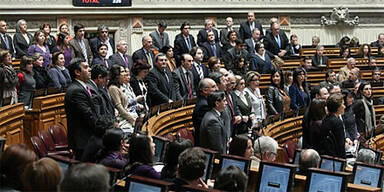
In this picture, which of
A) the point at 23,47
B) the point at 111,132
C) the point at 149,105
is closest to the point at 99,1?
the point at 23,47

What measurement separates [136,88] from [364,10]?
10.3 metres

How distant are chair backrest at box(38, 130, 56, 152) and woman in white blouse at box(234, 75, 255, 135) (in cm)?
201

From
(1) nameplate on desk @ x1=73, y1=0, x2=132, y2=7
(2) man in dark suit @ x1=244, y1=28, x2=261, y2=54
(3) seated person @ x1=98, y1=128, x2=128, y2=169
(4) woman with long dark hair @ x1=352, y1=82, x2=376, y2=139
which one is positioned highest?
(1) nameplate on desk @ x1=73, y1=0, x2=132, y2=7

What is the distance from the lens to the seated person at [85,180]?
2.87 metres

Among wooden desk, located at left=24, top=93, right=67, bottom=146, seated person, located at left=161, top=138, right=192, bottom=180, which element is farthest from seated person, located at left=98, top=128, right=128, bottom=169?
wooden desk, located at left=24, top=93, right=67, bottom=146

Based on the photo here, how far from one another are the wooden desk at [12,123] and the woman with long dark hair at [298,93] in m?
3.89

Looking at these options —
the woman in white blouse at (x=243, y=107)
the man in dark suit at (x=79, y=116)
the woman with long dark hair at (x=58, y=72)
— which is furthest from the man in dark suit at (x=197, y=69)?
the man in dark suit at (x=79, y=116)

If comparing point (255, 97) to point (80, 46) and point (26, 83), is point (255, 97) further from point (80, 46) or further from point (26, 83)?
point (80, 46)

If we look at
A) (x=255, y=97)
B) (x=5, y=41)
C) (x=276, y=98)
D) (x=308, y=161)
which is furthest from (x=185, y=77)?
(x=308, y=161)

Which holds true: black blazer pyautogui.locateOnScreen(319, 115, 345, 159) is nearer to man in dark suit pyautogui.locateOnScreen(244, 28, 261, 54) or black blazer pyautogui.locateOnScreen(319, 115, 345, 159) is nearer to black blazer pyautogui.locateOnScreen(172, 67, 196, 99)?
black blazer pyautogui.locateOnScreen(172, 67, 196, 99)

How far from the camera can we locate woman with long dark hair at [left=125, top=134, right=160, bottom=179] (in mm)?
4379

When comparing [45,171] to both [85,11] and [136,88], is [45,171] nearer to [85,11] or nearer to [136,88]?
[136,88]

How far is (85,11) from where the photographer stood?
1352 centimetres

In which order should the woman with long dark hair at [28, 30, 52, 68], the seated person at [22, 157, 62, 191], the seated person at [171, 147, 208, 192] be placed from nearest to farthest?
1. the seated person at [22, 157, 62, 191]
2. the seated person at [171, 147, 208, 192]
3. the woman with long dark hair at [28, 30, 52, 68]
